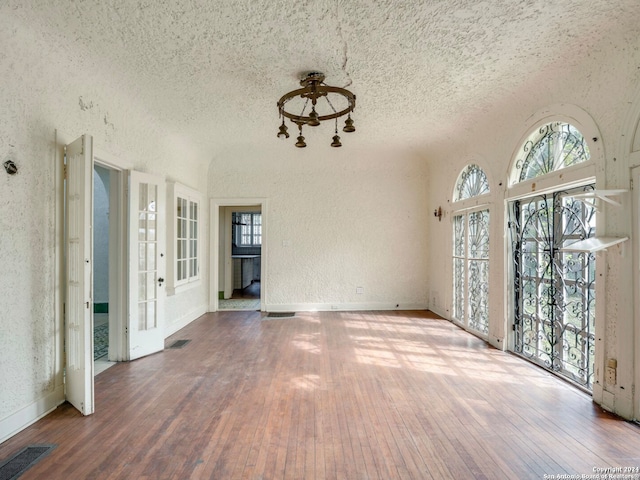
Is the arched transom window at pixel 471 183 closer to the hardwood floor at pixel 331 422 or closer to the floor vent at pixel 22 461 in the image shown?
the hardwood floor at pixel 331 422

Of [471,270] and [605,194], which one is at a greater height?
[605,194]

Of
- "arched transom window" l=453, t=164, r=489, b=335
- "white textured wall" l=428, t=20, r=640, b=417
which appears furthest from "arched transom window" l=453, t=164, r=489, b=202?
"white textured wall" l=428, t=20, r=640, b=417

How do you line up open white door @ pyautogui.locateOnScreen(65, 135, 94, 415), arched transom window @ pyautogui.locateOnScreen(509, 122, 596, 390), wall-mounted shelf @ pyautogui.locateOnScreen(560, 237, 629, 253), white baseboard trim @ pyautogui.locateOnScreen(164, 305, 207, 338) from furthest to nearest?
white baseboard trim @ pyautogui.locateOnScreen(164, 305, 207, 338), arched transom window @ pyautogui.locateOnScreen(509, 122, 596, 390), open white door @ pyautogui.locateOnScreen(65, 135, 94, 415), wall-mounted shelf @ pyautogui.locateOnScreen(560, 237, 629, 253)

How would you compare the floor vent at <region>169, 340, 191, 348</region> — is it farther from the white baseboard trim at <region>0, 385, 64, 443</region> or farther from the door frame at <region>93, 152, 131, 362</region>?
the white baseboard trim at <region>0, 385, 64, 443</region>

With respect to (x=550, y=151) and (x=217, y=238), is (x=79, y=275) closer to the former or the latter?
(x=217, y=238)

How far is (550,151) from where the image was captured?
3.18 metres

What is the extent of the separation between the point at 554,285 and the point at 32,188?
14.8ft

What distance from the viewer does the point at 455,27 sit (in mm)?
2328

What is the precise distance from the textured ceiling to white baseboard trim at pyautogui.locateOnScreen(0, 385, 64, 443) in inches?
103

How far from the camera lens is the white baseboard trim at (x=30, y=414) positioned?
2119mm

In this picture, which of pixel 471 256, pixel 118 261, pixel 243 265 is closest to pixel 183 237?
pixel 118 261

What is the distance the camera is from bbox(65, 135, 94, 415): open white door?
242 centimetres

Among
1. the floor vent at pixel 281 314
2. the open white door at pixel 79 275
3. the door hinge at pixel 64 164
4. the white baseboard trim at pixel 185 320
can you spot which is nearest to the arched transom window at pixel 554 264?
the floor vent at pixel 281 314

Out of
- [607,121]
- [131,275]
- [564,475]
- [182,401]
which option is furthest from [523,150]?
[131,275]
